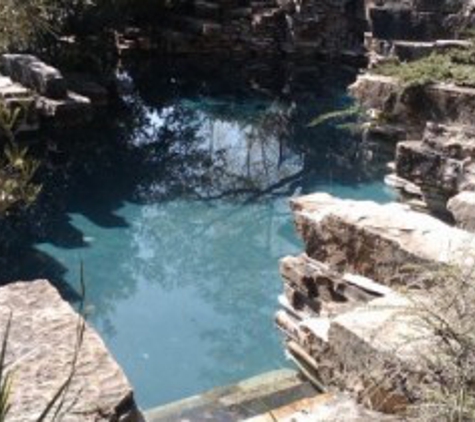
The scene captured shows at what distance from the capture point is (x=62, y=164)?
34.4ft

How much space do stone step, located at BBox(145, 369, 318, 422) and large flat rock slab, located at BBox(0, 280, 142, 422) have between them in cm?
167

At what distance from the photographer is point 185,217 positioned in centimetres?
915

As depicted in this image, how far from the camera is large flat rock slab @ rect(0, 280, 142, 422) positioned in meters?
2.45

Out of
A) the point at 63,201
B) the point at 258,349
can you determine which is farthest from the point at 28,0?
the point at 63,201

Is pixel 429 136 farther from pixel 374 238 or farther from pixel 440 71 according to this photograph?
pixel 374 238

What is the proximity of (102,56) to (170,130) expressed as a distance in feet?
9.26

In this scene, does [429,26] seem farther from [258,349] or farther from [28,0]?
[28,0]

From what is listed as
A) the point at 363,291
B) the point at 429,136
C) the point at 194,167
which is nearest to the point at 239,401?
the point at 363,291

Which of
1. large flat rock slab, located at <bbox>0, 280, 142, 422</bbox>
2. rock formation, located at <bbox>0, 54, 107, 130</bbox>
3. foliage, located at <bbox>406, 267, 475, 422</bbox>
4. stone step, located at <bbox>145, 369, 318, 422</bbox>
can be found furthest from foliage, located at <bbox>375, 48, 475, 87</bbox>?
rock formation, located at <bbox>0, 54, 107, 130</bbox>

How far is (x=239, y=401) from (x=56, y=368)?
2.37m

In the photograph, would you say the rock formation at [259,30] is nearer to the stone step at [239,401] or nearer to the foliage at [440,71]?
the foliage at [440,71]

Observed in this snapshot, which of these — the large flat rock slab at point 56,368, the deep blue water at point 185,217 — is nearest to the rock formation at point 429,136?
the deep blue water at point 185,217

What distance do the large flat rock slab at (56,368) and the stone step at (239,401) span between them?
1669 millimetres

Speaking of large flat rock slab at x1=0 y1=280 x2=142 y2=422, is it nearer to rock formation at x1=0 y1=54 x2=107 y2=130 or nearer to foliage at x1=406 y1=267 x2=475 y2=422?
foliage at x1=406 y1=267 x2=475 y2=422
